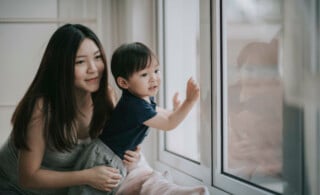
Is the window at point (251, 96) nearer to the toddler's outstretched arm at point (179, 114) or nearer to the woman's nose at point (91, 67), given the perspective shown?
the toddler's outstretched arm at point (179, 114)

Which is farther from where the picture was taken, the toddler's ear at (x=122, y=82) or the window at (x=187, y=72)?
the window at (x=187, y=72)

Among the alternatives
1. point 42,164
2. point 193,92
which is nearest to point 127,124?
point 193,92

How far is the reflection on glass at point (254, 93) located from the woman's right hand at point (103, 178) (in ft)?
1.42

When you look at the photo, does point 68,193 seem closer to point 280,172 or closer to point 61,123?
point 61,123

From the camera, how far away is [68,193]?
58.3 inches

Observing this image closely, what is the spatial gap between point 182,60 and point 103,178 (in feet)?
2.75

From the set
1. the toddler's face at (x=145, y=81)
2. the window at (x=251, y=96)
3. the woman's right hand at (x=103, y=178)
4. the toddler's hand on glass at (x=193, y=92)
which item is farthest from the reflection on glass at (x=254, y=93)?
the woman's right hand at (x=103, y=178)

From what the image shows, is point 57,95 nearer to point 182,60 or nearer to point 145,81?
point 145,81

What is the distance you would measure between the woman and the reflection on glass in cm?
36

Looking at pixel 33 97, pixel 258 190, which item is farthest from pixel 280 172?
pixel 33 97

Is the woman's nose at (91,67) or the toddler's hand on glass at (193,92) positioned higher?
the woman's nose at (91,67)

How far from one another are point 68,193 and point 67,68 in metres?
0.41

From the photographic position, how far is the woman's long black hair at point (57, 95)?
4.59 feet

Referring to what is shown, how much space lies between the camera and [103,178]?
4.48ft
